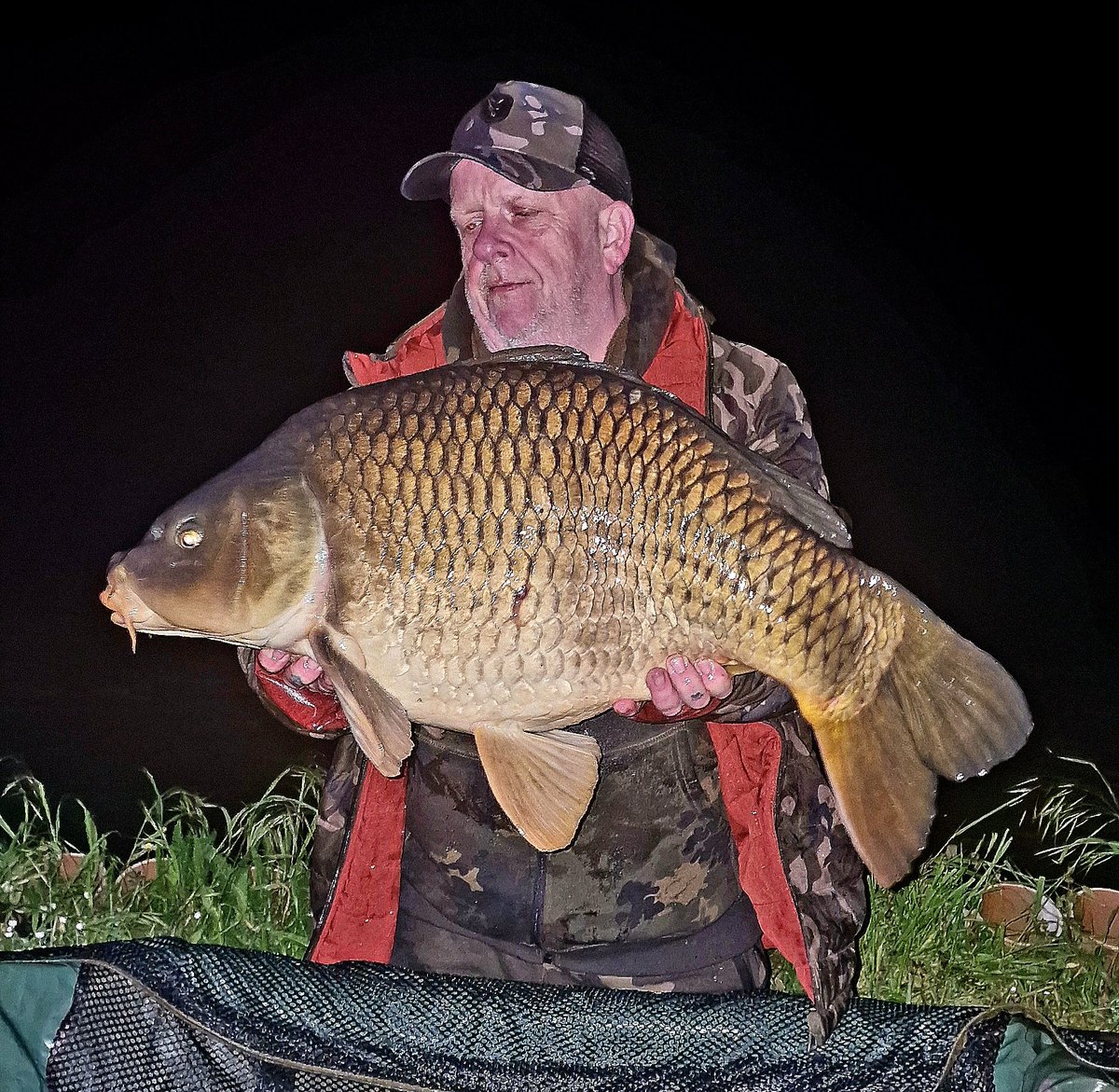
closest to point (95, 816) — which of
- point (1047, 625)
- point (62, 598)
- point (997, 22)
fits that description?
point (62, 598)

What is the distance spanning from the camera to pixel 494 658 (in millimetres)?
1413

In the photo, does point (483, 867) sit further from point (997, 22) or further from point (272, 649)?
point (997, 22)

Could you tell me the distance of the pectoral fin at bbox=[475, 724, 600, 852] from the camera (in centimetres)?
151

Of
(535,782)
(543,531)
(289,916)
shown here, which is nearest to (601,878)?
(535,782)

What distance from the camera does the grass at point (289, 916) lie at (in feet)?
8.33

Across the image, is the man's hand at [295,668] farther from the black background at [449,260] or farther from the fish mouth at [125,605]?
the black background at [449,260]

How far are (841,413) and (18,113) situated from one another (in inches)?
127

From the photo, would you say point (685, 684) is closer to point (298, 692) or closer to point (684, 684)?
point (684, 684)

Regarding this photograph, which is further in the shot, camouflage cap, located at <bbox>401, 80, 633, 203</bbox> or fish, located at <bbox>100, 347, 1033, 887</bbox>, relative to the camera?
camouflage cap, located at <bbox>401, 80, 633, 203</bbox>

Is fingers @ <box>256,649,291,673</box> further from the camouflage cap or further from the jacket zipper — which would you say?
the camouflage cap

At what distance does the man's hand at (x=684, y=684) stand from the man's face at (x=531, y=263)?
618 millimetres

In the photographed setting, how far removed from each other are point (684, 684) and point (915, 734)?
0.29 metres

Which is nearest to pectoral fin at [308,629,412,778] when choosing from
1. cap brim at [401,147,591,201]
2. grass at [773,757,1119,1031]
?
cap brim at [401,147,591,201]

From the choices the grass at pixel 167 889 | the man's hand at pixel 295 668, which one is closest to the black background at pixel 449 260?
the grass at pixel 167 889
